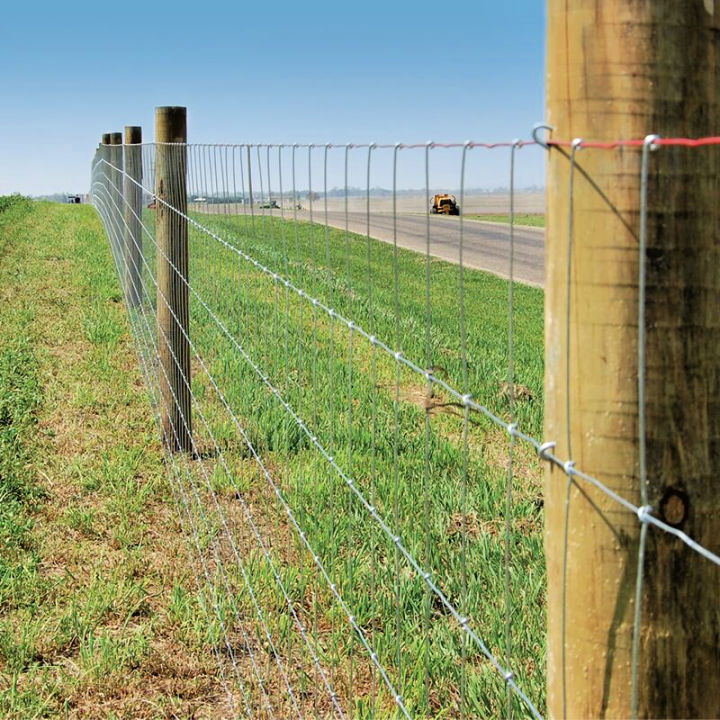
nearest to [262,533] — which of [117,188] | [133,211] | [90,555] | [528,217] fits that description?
[90,555]

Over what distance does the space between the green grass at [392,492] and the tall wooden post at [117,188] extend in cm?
405

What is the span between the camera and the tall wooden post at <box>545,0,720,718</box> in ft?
3.56

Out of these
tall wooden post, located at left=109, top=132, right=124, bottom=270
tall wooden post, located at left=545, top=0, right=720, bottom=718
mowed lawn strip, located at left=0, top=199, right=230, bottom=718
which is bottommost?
mowed lawn strip, located at left=0, top=199, right=230, bottom=718

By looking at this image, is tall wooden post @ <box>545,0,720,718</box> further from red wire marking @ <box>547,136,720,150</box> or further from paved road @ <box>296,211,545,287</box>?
paved road @ <box>296,211,545,287</box>

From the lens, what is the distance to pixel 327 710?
9.24 feet

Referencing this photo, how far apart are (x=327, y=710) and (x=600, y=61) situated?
7.17 ft

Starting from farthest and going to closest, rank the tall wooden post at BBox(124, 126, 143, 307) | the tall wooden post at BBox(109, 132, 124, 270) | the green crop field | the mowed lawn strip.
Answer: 1. the tall wooden post at BBox(109, 132, 124, 270)
2. the tall wooden post at BBox(124, 126, 143, 307)
3. the mowed lawn strip
4. the green crop field

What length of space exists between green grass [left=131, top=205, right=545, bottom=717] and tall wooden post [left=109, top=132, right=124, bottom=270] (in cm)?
405

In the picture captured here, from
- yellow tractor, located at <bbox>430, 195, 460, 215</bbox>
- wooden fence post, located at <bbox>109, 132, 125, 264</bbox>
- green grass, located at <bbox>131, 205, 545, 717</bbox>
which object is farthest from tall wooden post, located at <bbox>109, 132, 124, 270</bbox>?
yellow tractor, located at <bbox>430, 195, 460, 215</bbox>

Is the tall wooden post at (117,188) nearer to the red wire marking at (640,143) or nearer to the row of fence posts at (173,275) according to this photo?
the row of fence posts at (173,275)

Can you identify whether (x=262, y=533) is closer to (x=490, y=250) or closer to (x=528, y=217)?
(x=528, y=217)

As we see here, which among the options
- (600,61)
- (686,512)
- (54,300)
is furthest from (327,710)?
(54,300)

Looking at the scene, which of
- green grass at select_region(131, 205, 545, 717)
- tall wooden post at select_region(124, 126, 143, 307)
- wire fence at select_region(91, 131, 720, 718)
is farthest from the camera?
tall wooden post at select_region(124, 126, 143, 307)

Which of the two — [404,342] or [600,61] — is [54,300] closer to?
[404,342]
